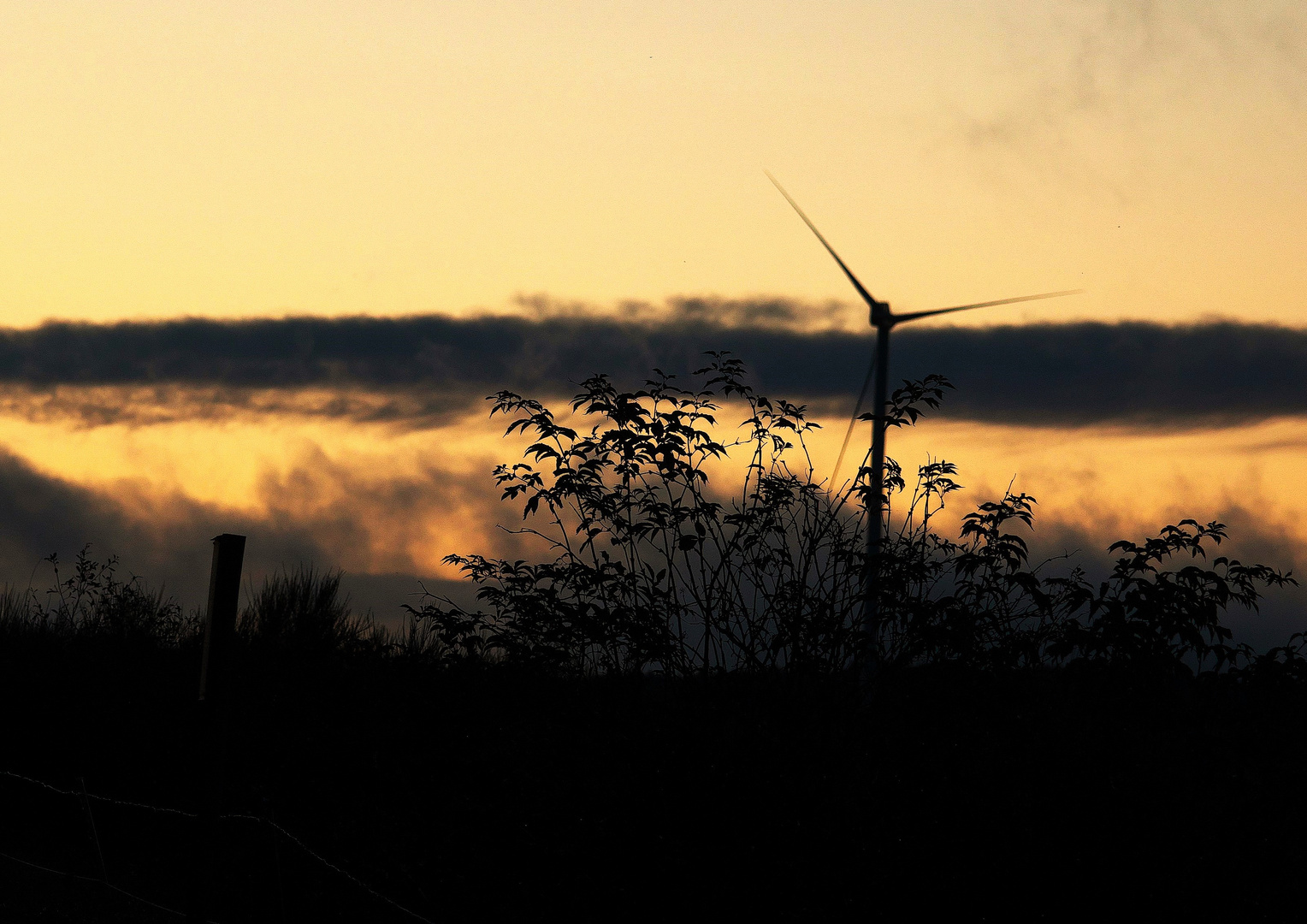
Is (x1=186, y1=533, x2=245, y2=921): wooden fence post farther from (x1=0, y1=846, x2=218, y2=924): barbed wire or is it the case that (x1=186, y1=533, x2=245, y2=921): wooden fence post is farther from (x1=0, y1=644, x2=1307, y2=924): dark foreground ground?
(x1=0, y1=846, x2=218, y2=924): barbed wire

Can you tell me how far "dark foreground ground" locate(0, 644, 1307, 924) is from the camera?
10711 millimetres

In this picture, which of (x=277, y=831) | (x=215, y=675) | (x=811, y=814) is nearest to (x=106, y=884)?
(x=277, y=831)

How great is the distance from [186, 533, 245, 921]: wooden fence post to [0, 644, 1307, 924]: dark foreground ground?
3.42 m

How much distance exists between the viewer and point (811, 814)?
1109cm

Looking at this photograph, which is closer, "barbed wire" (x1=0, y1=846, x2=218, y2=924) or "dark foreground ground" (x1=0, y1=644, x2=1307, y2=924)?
"dark foreground ground" (x1=0, y1=644, x2=1307, y2=924)

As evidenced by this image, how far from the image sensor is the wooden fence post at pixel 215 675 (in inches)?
360

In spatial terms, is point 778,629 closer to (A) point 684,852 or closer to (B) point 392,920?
(A) point 684,852

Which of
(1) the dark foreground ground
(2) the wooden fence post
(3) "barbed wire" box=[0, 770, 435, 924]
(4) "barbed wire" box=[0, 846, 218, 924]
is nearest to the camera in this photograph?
(2) the wooden fence post

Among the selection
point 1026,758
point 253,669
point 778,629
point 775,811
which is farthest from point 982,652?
point 253,669

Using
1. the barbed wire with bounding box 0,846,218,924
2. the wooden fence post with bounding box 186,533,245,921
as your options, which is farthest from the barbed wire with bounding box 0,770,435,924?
the wooden fence post with bounding box 186,533,245,921

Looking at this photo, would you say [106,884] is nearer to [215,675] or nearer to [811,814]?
[215,675]

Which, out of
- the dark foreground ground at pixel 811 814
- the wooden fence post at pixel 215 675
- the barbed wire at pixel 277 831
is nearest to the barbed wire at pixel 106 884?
the barbed wire at pixel 277 831

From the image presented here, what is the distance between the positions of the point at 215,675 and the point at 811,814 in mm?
5227

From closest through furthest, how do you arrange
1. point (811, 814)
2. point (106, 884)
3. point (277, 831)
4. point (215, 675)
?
point (215, 675) < point (811, 814) < point (106, 884) < point (277, 831)
